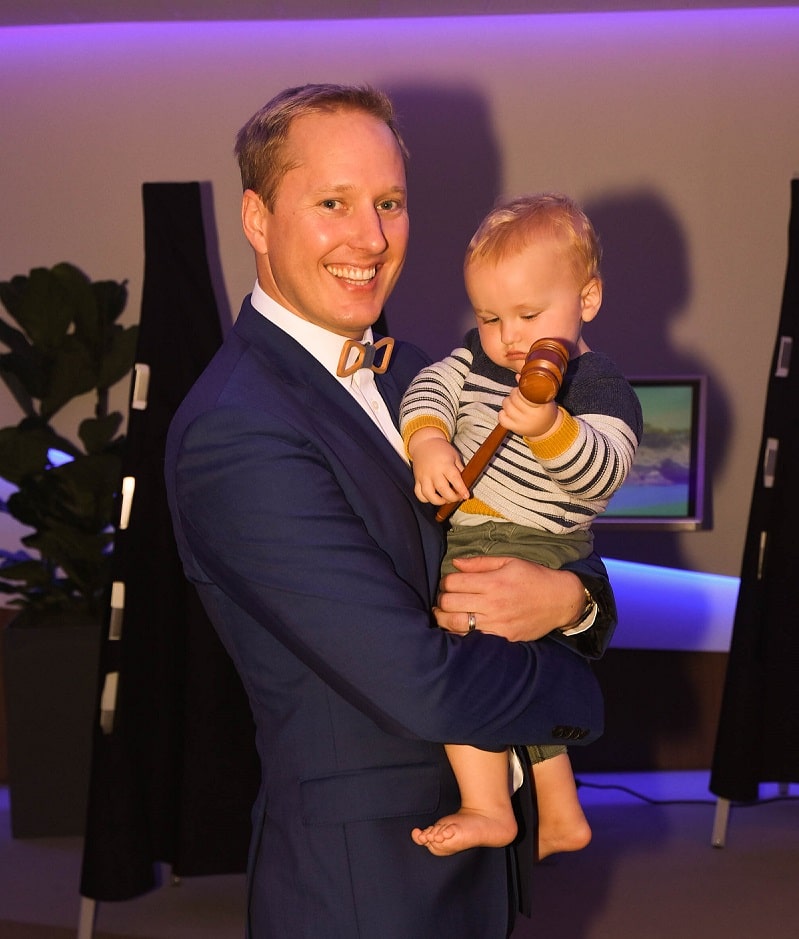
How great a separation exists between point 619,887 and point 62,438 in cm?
264

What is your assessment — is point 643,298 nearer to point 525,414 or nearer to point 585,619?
point 585,619

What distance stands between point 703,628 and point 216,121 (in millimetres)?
2874

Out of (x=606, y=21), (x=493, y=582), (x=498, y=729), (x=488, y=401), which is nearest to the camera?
(x=498, y=729)

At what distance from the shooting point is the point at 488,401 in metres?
1.93

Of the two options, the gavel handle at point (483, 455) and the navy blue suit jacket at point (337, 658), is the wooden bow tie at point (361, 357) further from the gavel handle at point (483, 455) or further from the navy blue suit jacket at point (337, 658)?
the gavel handle at point (483, 455)

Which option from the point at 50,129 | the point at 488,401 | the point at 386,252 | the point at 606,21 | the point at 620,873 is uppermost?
the point at 606,21

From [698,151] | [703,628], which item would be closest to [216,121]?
[698,151]

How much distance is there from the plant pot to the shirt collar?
2934mm

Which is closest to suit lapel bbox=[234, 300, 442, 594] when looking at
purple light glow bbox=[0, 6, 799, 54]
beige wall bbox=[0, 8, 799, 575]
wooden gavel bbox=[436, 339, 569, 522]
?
wooden gavel bbox=[436, 339, 569, 522]

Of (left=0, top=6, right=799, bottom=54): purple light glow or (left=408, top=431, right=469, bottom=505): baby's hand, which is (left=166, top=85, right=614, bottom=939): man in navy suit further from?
(left=0, top=6, right=799, bottom=54): purple light glow

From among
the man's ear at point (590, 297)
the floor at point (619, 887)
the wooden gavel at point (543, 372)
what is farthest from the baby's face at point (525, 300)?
the floor at point (619, 887)

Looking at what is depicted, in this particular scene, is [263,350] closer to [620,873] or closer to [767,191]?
[620,873]

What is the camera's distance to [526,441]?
5.59 feet

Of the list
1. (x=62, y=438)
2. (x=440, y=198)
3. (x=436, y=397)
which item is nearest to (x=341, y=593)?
(x=436, y=397)
